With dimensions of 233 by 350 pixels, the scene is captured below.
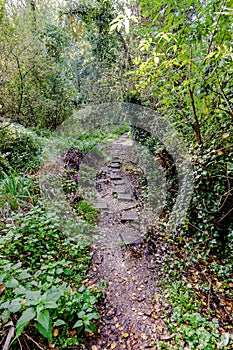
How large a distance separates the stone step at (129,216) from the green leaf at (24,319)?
1.99 m

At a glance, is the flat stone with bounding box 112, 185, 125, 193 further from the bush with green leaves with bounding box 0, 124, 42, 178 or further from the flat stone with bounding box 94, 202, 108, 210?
the bush with green leaves with bounding box 0, 124, 42, 178

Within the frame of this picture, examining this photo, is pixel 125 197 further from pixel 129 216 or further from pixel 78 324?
pixel 78 324

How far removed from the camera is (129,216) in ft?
10.5

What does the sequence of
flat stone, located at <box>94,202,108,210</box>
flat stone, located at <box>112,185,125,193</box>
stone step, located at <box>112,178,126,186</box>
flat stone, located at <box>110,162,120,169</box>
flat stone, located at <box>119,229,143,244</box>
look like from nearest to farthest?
flat stone, located at <box>119,229,143,244</box>, flat stone, located at <box>94,202,108,210</box>, flat stone, located at <box>112,185,125,193</box>, stone step, located at <box>112,178,126,186</box>, flat stone, located at <box>110,162,120,169</box>

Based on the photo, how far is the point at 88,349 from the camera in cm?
147

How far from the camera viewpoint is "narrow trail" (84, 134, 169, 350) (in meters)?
1.61

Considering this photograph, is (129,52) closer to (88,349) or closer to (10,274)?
(10,274)

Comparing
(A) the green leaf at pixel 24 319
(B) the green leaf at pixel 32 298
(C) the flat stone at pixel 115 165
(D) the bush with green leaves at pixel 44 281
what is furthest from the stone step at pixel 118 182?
(A) the green leaf at pixel 24 319

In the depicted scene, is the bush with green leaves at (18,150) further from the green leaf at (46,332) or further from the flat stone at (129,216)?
the green leaf at (46,332)

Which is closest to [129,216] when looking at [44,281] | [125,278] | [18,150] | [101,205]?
[101,205]

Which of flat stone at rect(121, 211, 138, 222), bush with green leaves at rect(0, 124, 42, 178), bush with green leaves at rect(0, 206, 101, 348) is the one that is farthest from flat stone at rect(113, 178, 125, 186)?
bush with green leaves at rect(0, 206, 101, 348)

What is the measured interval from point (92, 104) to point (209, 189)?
6792 millimetres

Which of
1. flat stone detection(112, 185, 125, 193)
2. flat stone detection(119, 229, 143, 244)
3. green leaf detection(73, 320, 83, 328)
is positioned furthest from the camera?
flat stone detection(112, 185, 125, 193)

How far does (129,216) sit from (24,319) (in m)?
2.14
